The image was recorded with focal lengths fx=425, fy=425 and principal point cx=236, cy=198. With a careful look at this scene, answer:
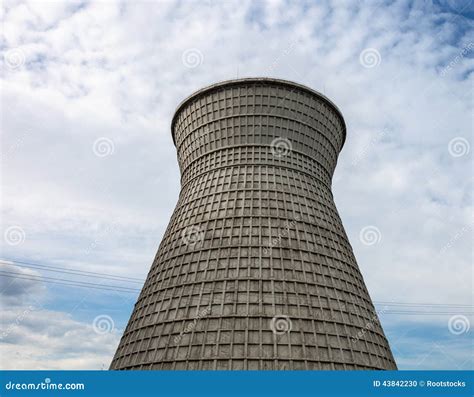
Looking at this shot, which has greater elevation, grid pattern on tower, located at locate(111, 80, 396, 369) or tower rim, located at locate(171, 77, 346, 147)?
tower rim, located at locate(171, 77, 346, 147)

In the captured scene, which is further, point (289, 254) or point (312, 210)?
point (312, 210)

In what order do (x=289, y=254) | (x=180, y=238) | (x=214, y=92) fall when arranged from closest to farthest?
(x=289, y=254) → (x=180, y=238) → (x=214, y=92)

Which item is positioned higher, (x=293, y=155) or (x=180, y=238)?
(x=293, y=155)

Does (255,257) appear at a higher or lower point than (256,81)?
lower

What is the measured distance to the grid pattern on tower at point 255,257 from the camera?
2420 centimetres

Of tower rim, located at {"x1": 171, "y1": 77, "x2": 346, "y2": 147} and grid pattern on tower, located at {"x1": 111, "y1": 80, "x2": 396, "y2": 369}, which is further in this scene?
tower rim, located at {"x1": 171, "y1": 77, "x2": 346, "y2": 147}

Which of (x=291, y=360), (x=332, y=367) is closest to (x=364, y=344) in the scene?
(x=332, y=367)

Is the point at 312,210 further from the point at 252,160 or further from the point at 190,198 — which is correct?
the point at 190,198

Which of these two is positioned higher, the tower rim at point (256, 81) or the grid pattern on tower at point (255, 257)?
the tower rim at point (256, 81)

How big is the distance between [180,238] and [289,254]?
322 inches

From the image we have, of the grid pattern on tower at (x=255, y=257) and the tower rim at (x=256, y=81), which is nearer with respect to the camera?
the grid pattern on tower at (x=255, y=257)

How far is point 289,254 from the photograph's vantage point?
28.1 m

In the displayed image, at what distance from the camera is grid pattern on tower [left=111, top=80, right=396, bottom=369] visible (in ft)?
79.4

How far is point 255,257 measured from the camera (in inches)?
1087
